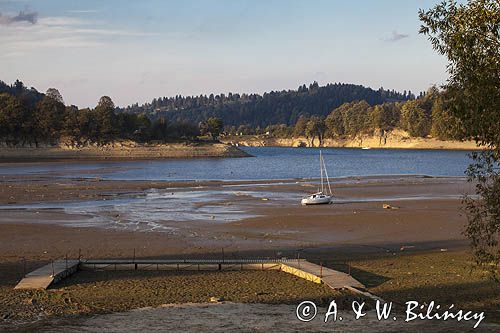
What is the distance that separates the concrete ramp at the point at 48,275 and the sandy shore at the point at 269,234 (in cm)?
74

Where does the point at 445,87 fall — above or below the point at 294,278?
above

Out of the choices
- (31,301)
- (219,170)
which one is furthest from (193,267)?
(219,170)

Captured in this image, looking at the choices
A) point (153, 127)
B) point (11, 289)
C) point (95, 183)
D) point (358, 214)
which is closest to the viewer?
point (11, 289)

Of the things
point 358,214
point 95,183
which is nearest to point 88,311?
point 358,214

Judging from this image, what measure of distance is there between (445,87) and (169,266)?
41.0 ft

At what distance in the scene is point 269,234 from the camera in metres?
32.1

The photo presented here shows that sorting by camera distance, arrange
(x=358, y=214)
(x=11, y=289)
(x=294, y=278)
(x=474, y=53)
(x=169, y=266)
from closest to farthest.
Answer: (x=474, y=53)
(x=11, y=289)
(x=294, y=278)
(x=169, y=266)
(x=358, y=214)

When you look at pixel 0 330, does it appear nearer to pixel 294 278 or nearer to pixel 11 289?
pixel 11 289

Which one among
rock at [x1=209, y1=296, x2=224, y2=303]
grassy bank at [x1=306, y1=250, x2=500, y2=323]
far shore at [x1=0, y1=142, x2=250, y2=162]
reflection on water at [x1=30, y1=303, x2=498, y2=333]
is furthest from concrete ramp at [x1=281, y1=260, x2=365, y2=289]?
far shore at [x1=0, y1=142, x2=250, y2=162]

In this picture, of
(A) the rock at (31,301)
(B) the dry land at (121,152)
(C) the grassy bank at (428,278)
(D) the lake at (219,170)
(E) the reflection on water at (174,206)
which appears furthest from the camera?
(B) the dry land at (121,152)

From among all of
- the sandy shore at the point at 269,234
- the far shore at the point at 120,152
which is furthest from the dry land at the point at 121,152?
the sandy shore at the point at 269,234

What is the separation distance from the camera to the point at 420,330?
13828 millimetres

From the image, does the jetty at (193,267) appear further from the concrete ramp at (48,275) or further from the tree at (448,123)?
the tree at (448,123)

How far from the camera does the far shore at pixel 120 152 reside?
451ft
